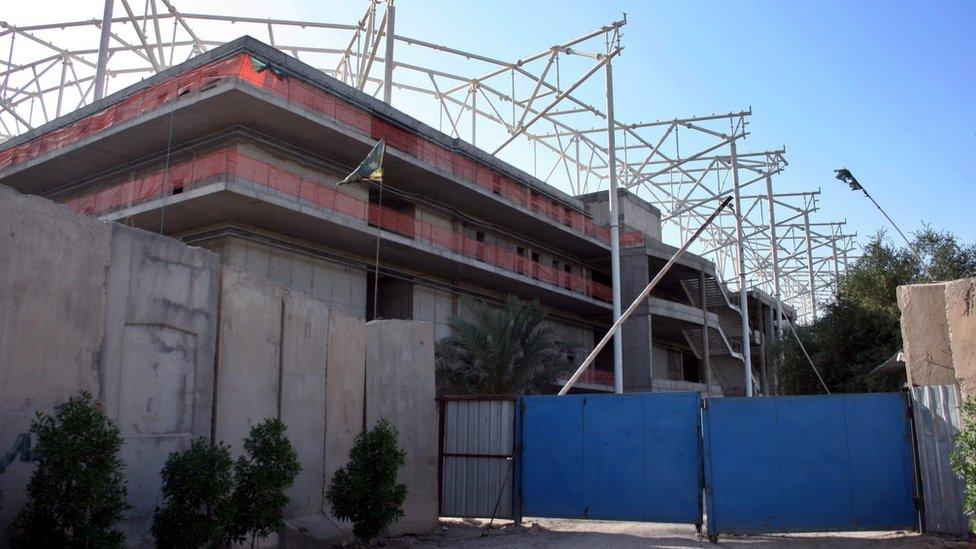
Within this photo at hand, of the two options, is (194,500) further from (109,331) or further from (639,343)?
(639,343)

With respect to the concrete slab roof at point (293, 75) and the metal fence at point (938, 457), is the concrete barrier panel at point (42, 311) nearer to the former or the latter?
the metal fence at point (938, 457)

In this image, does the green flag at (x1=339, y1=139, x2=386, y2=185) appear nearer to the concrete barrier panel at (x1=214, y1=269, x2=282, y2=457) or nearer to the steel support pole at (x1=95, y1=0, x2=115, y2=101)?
the concrete barrier panel at (x1=214, y1=269, x2=282, y2=457)

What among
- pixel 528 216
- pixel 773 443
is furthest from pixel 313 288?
pixel 773 443

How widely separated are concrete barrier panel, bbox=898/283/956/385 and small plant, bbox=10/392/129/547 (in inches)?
407

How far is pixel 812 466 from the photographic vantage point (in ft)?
39.1

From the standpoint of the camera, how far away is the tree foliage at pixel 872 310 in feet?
81.3

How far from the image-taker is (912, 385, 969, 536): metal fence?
36.1 ft

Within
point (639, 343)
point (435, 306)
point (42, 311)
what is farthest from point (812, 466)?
point (639, 343)

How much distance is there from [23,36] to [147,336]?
38.2 m

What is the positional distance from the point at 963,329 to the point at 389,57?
25.0 metres

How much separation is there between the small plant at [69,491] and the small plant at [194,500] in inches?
38.9

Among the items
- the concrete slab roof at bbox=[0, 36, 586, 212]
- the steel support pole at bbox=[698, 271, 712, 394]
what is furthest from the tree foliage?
the concrete slab roof at bbox=[0, 36, 586, 212]

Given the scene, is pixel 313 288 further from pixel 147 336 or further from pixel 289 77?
pixel 147 336

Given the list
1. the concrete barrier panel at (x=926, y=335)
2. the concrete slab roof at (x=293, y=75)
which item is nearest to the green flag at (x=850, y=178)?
the concrete barrier panel at (x=926, y=335)
